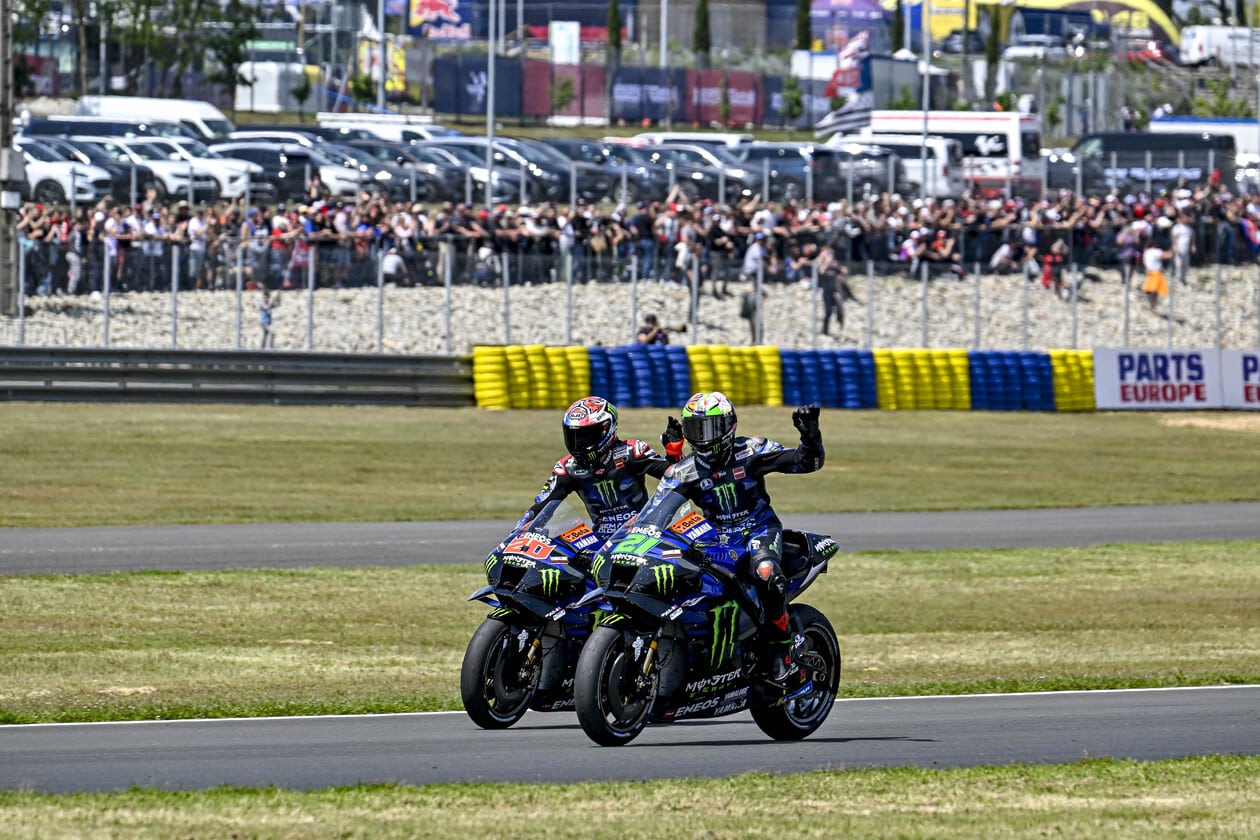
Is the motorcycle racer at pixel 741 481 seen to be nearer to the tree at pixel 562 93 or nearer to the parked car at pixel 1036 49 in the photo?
the tree at pixel 562 93

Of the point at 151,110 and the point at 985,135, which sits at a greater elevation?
the point at 151,110

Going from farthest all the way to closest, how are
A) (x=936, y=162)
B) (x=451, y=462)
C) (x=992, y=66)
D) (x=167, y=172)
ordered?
(x=992, y=66) → (x=936, y=162) → (x=167, y=172) → (x=451, y=462)

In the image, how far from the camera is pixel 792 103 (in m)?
84.4

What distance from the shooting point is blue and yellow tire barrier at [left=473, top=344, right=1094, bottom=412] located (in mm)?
32969

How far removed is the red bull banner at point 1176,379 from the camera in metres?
37.0

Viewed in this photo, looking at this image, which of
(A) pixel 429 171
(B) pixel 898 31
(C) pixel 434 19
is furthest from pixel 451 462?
(B) pixel 898 31

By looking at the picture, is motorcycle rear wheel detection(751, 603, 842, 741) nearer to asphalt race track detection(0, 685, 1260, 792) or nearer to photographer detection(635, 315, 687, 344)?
asphalt race track detection(0, 685, 1260, 792)

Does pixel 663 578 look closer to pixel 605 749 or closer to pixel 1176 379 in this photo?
pixel 605 749

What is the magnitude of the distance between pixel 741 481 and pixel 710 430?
1.10 ft

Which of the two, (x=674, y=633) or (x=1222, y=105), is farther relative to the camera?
(x=1222, y=105)

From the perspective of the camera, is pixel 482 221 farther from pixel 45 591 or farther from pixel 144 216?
pixel 45 591

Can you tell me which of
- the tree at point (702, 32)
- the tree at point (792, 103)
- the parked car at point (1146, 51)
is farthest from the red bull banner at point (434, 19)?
the parked car at point (1146, 51)

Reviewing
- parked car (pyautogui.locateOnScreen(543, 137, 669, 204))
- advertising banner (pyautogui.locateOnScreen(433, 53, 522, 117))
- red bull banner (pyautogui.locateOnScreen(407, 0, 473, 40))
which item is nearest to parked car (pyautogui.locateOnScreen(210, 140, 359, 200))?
parked car (pyautogui.locateOnScreen(543, 137, 669, 204))

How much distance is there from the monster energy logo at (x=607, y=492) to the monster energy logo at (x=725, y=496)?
815 mm
